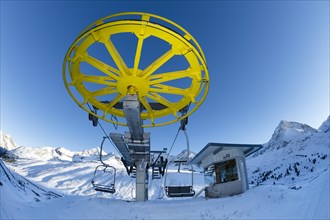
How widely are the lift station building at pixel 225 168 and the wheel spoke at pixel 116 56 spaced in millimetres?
13680

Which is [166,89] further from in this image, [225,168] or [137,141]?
[225,168]

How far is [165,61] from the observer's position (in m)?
8.61

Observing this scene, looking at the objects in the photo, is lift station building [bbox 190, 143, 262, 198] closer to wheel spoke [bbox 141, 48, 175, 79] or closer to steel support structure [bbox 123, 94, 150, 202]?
steel support structure [bbox 123, 94, 150, 202]

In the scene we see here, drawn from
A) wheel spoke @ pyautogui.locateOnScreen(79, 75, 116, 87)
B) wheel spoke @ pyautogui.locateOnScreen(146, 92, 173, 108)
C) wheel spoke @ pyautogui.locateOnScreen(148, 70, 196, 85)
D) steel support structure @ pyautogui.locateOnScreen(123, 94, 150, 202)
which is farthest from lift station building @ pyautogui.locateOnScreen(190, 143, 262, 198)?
wheel spoke @ pyautogui.locateOnScreen(79, 75, 116, 87)

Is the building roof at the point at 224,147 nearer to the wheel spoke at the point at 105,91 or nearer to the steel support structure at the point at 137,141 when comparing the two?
the steel support structure at the point at 137,141

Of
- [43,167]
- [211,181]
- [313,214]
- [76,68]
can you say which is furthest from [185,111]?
[43,167]

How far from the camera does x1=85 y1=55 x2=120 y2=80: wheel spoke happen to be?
346 inches

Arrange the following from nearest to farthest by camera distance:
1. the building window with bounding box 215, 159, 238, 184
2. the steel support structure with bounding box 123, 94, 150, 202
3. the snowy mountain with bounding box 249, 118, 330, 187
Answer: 1. the steel support structure with bounding box 123, 94, 150, 202
2. the building window with bounding box 215, 159, 238, 184
3. the snowy mountain with bounding box 249, 118, 330, 187

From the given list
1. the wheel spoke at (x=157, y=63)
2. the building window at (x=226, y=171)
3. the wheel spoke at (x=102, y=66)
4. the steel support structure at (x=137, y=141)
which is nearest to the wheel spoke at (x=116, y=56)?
the wheel spoke at (x=102, y=66)

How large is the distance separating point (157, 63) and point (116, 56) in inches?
59.5

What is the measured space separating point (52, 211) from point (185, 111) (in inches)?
392

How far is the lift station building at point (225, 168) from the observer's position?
1859 cm

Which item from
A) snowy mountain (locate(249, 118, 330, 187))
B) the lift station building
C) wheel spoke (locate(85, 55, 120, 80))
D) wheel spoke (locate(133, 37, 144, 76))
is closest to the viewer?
wheel spoke (locate(133, 37, 144, 76))

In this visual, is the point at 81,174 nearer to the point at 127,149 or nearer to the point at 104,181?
the point at 104,181
